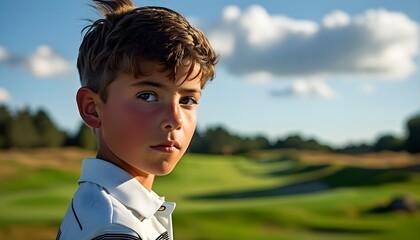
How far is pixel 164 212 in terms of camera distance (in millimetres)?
1863

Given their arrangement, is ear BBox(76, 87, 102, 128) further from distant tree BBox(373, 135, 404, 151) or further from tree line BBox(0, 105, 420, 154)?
distant tree BBox(373, 135, 404, 151)

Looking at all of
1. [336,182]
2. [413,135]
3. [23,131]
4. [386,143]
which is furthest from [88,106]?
[386,143]

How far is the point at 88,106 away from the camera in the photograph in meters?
1.84

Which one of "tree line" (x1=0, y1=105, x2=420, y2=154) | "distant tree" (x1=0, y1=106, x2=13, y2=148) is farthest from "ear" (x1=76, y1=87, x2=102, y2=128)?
"distant tree" (x1=0, y1=106, x2=13, y2=148)

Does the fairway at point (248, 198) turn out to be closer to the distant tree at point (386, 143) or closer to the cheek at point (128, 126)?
the distant tree at point (386, 143)

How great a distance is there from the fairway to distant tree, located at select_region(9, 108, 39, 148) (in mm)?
1147

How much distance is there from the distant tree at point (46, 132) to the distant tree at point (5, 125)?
80.8 inches

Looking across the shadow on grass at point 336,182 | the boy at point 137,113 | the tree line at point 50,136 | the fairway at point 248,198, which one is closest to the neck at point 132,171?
the boy at point 137,113

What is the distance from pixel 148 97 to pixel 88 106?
27 cm

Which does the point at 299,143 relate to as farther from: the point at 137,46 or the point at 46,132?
the point at 137,46

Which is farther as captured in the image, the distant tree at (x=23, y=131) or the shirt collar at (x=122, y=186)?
the distant tree at (x=23, y=131)

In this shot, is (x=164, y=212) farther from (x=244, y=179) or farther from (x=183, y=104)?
(x=244, y=179)

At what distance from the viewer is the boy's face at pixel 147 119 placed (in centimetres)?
166

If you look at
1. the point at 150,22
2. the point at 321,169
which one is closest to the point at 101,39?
the point at 150,22
